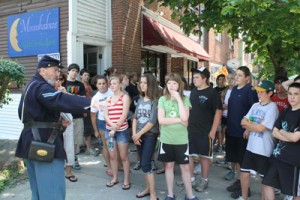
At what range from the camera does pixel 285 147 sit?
3391 mm

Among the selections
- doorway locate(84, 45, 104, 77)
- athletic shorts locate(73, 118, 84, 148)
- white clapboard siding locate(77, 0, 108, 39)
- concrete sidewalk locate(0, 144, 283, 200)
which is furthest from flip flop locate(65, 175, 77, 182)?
doorway locate(84, 45, 104, 77)

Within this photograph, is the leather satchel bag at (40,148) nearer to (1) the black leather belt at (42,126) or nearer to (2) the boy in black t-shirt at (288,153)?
(1) the black leather belt at (42,126)

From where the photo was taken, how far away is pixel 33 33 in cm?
771

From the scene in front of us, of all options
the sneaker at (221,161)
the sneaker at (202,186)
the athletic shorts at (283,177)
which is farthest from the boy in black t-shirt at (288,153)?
the sneaker at (221,161)

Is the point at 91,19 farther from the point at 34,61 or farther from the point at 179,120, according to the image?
the point at 179,120

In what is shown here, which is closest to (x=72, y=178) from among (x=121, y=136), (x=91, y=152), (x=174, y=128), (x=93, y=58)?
(x=121, y=136)

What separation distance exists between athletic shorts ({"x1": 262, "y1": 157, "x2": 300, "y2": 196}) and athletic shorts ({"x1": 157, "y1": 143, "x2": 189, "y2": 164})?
100 centimetres

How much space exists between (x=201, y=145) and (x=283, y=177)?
4.39 feet

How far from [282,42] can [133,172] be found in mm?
Result: 3735

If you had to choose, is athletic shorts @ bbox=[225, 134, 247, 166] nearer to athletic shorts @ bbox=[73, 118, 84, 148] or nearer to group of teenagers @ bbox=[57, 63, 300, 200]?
group of teenagers @ bbox=[57, 63, 300, 200]

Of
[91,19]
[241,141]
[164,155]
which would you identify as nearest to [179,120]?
[164,155]

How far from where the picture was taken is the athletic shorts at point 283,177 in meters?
3.29

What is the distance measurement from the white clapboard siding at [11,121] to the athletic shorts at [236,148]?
583 cm

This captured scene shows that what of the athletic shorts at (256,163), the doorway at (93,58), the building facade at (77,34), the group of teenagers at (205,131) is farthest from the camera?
the doorway at (93,58)
